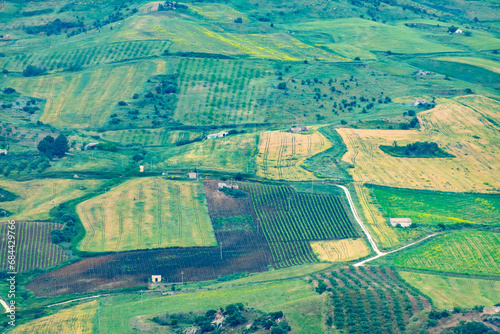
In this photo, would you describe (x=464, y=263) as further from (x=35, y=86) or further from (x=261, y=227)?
(x=35, y=86)

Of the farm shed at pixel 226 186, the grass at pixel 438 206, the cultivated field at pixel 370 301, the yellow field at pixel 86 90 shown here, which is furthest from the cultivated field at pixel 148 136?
the cultivated field at pixel 370 301

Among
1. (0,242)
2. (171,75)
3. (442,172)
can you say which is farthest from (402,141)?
(0,242)

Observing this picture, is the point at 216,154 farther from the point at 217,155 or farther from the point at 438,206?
the point at 438,206

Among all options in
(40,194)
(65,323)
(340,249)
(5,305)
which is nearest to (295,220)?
(340,249)

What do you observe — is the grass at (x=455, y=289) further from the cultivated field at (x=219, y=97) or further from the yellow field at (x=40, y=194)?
the cultivated field at (x=219, y=97)

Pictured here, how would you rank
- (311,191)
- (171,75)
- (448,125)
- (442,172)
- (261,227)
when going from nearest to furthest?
(261,227) < (311,191) < (442,172) < (448,125) < (171,75)
